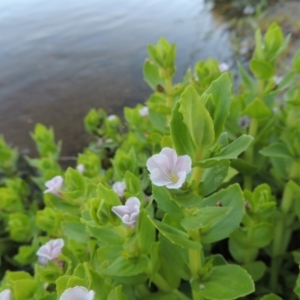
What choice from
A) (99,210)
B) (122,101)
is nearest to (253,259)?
(99,210)

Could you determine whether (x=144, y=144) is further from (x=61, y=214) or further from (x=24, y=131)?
(x=24, y=131)

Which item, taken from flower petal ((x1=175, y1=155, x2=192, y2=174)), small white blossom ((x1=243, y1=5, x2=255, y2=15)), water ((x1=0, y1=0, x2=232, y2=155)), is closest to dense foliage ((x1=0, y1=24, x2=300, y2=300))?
flower petal ((x1=175, y1=155, x2=192, y2=174))

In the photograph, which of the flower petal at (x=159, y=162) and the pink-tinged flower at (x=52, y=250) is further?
the pink-tinged flower at (x=52, y=250)

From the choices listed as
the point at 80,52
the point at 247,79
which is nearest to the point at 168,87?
the point at 247,79

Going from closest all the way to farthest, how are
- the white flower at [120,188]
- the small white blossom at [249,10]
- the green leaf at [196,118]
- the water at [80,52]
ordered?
the green leaf at [196,118] < the white flower at [120,188] < the water at [80,52] < the small white blossom at [249,10]

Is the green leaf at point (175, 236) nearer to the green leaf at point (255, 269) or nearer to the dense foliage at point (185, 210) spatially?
the dense foliage at point (185, 210)

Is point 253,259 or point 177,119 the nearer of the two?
point 177,119

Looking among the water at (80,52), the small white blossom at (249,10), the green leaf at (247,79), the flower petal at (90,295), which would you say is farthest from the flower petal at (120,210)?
the small white blossom at (249,10)
